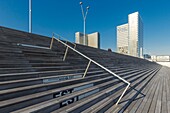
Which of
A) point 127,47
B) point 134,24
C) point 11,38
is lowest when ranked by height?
point 11,38

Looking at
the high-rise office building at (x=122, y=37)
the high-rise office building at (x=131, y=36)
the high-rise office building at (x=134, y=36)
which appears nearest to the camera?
the high-rise office building at (x=134, y=36)

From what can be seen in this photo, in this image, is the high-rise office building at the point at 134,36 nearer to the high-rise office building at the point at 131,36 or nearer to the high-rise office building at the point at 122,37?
the high-rise office building at the point at 131,36

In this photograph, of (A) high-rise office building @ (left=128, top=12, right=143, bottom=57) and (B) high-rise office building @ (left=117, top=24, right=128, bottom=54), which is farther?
(B) high-rise office building @ (left=117, top=24, right=128, bottom=54)

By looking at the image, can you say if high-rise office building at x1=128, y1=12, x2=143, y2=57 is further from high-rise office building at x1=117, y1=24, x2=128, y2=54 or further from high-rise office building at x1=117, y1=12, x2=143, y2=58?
high-rise office building at x1=117, y1=24, x2=128, y2=54

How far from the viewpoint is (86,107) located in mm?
2750

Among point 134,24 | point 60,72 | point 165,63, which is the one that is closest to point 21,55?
point 60,72

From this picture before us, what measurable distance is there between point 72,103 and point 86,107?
1.20ft

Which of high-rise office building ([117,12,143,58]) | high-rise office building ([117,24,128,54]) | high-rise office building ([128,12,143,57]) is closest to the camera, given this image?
high-rise office building ([128,12,143,57])

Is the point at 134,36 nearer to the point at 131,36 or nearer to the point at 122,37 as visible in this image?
the point at 131,36

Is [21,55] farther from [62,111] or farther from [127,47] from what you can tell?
[127,47]

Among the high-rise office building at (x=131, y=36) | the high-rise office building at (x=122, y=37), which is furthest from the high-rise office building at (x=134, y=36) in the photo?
the high-rise office building at (x=122, y=37)

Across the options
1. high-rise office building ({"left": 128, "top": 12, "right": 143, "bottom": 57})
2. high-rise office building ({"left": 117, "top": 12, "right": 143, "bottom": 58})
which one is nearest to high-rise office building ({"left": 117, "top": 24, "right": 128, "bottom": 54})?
high-rise office building ({"left": 117, "top": 12, "right": 143, "bottom": 58})

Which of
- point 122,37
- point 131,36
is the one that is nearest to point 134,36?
point 131,36

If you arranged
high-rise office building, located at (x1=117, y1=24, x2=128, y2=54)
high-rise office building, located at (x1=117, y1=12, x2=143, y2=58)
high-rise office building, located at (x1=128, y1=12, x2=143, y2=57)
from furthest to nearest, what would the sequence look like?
high-rise office building, located at (x1=117, y1=24, x2=128, y2=54) → high-rise office building, located at (x1=117, y1=12, x2=143, y2=58) → high-rise office building, located at (x1=128, y1=12, x2=143, y2=57)
